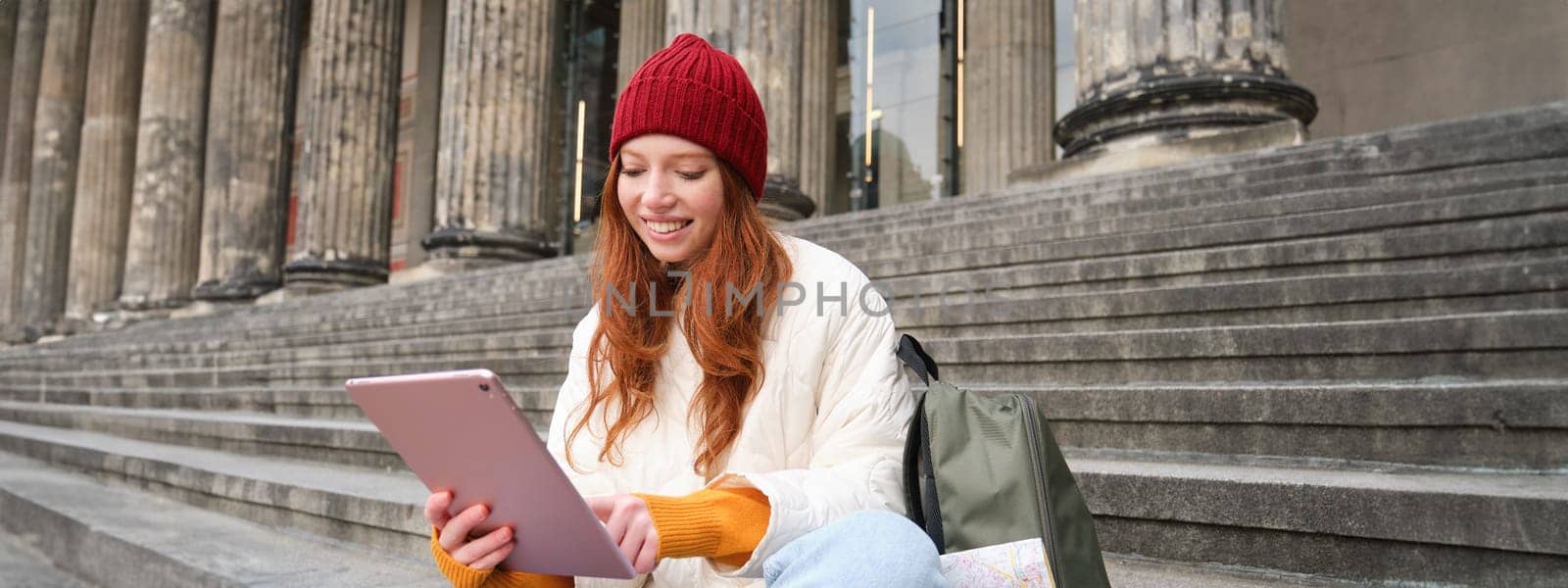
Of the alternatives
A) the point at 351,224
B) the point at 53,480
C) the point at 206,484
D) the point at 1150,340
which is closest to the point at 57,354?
the point at 351,224

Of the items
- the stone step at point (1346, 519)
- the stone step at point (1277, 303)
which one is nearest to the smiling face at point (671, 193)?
the stone step at point (1346, 519)

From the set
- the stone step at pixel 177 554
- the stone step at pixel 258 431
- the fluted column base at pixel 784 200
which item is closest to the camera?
the stone step at pixel 177 554

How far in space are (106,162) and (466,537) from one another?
68.4 ft

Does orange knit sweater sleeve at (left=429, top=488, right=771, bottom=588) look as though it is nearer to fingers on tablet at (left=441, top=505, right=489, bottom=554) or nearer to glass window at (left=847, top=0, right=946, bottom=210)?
fingers on tablet at (left=441, top=505, right=489, bottom=554)

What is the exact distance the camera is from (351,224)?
13.1 metres

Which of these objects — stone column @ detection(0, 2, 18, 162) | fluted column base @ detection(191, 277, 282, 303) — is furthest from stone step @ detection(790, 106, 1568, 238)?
stone column @ detection(0, 2, 18, 162)

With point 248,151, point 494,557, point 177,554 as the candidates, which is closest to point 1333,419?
point 494,557

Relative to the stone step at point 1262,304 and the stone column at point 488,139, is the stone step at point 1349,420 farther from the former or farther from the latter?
the stone column at point 488,139

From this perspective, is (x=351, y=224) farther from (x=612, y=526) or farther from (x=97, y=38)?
(x=612, y=526)

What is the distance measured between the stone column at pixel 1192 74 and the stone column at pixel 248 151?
12.9m

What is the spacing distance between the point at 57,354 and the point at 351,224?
12.1 ft

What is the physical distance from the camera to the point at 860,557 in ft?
3.48

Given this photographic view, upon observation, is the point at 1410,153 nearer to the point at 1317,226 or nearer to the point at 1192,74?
the point at 1317,226

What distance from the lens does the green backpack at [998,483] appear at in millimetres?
1225
